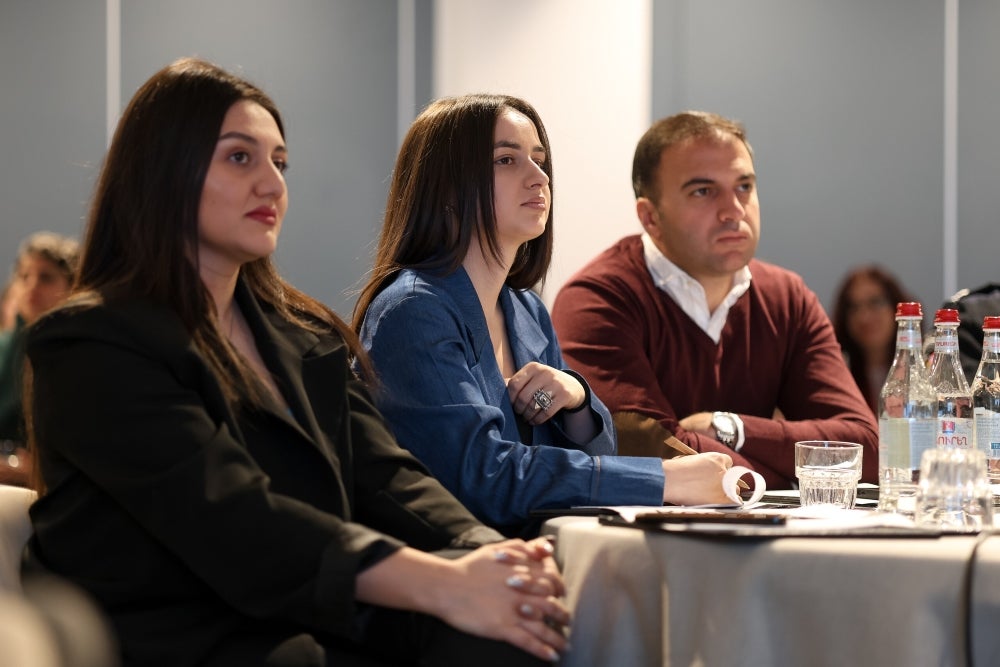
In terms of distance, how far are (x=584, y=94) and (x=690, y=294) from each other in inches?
62.8

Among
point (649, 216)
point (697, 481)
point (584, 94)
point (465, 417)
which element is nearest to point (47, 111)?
point (584, 94)

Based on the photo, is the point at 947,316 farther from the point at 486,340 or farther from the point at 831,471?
the point at 486,340

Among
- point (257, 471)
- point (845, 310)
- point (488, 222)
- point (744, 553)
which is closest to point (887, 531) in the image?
point (744, 553)

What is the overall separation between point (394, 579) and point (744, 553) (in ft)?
1.54

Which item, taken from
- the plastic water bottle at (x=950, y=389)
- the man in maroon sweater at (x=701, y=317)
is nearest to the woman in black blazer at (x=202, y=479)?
the plastic water bottle at (x=950, y=389)

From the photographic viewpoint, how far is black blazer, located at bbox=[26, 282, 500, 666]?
166 centimetres

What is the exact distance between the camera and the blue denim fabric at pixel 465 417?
2197 millimetres

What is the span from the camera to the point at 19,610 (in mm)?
857

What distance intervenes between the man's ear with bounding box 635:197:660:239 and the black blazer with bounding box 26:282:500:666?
1938 millimetres

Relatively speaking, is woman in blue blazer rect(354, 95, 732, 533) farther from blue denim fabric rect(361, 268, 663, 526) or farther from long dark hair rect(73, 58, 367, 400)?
long dark hair rect(73, 58, 367, 400)

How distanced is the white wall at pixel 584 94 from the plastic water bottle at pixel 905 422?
2.50 meters

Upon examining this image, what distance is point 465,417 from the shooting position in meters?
2.24

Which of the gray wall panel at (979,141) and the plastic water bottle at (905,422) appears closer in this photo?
the plastic water bottle at (905,422)

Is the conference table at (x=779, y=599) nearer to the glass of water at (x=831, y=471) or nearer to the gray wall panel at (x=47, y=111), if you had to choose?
the glass of water at (x=831, y=471)
